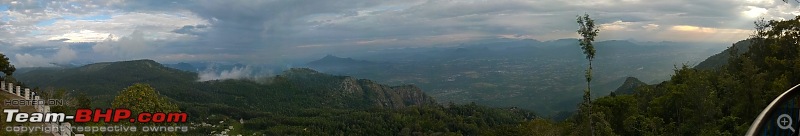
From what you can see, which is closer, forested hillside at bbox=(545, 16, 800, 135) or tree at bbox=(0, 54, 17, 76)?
forested hillside at bbox=(545, 16, 800, 135)

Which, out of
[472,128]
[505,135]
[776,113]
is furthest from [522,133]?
[472,128]

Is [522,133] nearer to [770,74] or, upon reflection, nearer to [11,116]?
[770,74]

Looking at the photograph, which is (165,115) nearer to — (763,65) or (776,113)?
(776,113)

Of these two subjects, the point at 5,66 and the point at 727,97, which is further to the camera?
the point at 5,66

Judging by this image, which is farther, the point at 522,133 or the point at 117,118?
the point at 522,133

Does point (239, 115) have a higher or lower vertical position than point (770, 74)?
lower

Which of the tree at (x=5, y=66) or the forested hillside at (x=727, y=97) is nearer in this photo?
the forested hillside at (x=727, y=97)

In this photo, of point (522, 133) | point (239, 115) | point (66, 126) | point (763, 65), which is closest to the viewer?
point (66, 126)

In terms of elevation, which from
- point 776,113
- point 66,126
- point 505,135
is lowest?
point 505,135

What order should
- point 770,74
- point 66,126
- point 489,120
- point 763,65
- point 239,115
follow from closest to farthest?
point 66,126
point 770,74
point 763,65
point 489,120
point 239,115
